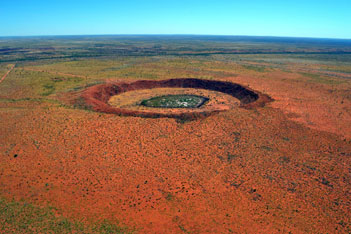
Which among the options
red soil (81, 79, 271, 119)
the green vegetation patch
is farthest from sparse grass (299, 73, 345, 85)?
the green vegetation patch

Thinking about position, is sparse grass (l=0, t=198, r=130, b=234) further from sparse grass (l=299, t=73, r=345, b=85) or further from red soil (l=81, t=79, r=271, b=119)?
sparse grass (l=299, t=73, r=345, b=85)

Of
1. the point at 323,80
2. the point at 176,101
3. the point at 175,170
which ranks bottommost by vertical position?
the point at 175,170

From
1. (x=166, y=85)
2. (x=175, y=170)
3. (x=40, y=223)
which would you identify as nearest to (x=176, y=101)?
(x=166, y=85)

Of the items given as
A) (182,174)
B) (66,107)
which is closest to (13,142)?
(66,107)

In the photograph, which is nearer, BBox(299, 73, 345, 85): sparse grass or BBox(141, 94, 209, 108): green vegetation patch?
BBox(141, 94, 209, 108): green vegetation patch

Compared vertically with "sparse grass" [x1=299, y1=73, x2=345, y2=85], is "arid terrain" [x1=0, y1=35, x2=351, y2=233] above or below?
below

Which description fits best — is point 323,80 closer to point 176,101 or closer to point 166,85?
point 166,85

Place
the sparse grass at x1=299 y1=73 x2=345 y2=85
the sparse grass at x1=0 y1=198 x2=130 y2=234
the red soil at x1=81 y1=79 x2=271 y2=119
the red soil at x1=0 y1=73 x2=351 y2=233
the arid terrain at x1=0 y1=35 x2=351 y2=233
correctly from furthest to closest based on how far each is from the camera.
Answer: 1. the sparse grass at x1=299 y1=73 x2=345 y2=85
2. the red soil at x1=81 y1=79 x2=271 y2=119
3. the red soil at x1=0 y1=73 x2=351 y2=233
4. the arid terrain at x1=0 y1=35 x2=351 y2=233
5. the sparse grass at x1=0 y1=198 x2=130 y2=234

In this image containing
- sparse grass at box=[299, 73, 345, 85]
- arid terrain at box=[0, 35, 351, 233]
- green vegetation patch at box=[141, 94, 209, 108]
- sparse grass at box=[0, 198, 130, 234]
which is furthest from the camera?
sparse grass at box=[299, 73, 345, 85]
